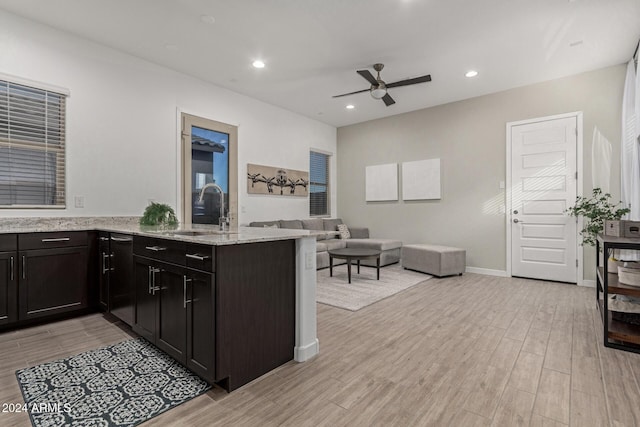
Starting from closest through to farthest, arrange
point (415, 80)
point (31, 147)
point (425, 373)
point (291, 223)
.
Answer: point (425, 373)
point (31, 147)
point (415, 80)
point (291, 223)

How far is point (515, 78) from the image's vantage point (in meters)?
4.68

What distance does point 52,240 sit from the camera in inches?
117

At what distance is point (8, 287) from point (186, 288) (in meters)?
2.04

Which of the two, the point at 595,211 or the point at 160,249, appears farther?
the point at 595,211

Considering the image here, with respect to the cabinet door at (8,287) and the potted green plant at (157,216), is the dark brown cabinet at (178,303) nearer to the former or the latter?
the potted green plant at (157,216)

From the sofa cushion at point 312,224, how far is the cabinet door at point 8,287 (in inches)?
166

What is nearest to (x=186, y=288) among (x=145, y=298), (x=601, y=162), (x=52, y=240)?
(x=145, y=298)

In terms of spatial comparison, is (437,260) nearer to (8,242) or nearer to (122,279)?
(122,279)

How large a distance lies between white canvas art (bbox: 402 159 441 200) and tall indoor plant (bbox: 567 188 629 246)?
207cm

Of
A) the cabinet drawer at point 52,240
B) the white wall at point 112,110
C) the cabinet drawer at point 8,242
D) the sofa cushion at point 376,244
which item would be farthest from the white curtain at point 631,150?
the cabinet drawer at point 8,242

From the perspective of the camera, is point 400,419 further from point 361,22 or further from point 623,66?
point 623,66

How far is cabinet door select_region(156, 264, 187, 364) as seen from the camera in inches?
80.0

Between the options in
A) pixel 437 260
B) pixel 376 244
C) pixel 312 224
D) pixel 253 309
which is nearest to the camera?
pixel 253 309

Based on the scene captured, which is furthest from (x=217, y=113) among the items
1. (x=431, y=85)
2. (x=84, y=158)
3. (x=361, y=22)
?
(x=431, y=85)
